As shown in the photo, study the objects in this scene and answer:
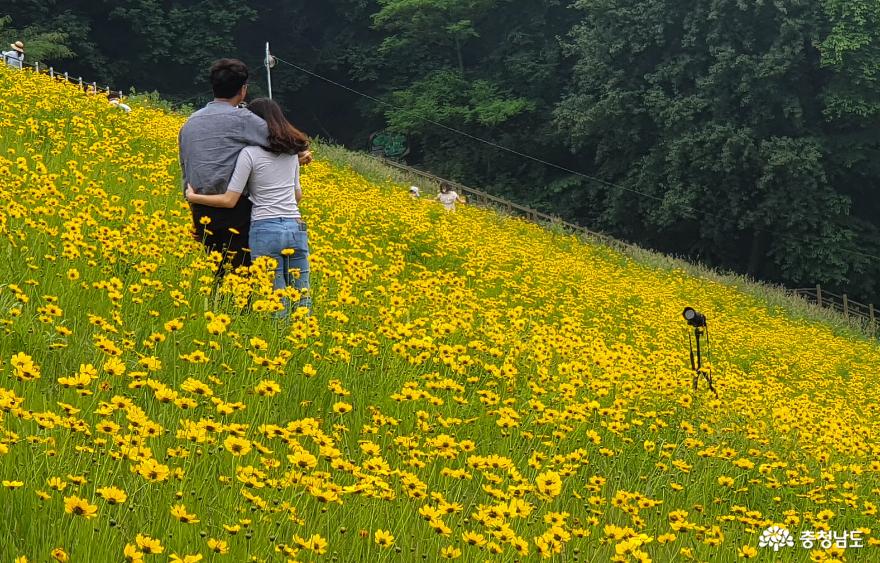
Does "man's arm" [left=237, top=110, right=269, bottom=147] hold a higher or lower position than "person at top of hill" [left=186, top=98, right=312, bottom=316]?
higher

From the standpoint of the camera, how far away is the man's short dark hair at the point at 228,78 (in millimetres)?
4566

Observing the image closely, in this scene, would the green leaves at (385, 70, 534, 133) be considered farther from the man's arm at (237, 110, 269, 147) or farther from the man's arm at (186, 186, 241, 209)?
the man's arm at (186, 186, 241, 209)

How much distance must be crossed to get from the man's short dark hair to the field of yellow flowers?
2.55 feet

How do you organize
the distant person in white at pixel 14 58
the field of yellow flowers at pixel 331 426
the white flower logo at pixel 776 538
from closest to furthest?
the field of yellow flowers at pixel 331 426, the white flower logo at pixel 776 538, the distant person in white at pixel 14 58

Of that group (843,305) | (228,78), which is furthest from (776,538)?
(843,305)

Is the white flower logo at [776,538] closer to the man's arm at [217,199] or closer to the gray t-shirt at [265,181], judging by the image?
the gray t-shirt at [265,181]

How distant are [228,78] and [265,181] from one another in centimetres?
57

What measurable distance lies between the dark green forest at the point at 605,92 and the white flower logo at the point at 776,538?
2512 centimetres

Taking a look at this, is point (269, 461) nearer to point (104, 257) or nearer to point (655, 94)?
point (104, 257)

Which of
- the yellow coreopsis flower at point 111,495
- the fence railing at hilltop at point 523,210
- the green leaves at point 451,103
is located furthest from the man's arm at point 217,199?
the green leaves at point 451,103

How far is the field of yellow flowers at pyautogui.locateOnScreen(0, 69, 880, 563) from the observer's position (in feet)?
7.21

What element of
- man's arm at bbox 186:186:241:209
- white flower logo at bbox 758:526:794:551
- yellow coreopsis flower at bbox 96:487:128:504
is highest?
man's arm at bbox 186:186:241:209

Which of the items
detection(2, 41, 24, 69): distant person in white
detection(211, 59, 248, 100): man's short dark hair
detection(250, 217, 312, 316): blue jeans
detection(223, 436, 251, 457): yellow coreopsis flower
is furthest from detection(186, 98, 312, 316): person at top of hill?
detection(2, 41, 24, 69): distant person in white

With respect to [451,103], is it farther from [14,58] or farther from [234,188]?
[234,188]
